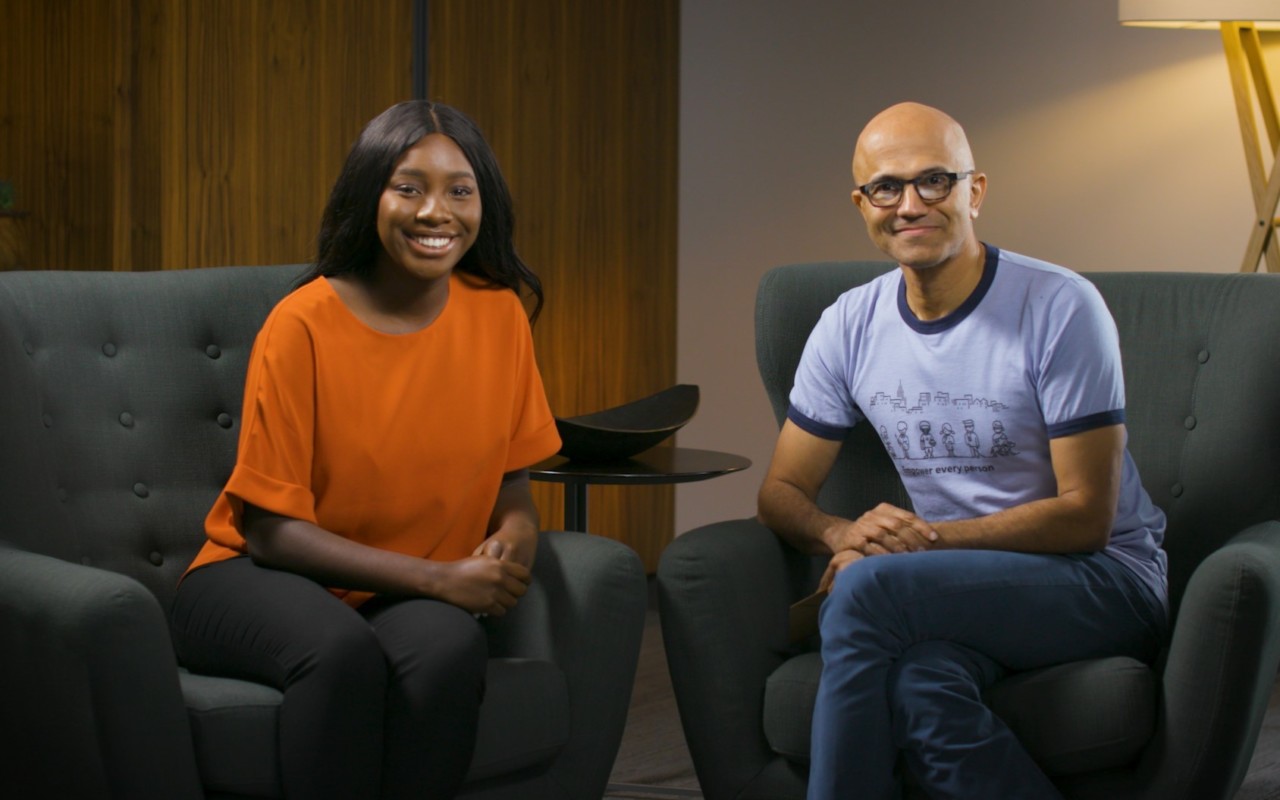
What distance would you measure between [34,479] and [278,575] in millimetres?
396

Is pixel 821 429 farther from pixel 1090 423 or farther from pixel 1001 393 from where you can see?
pixel 1090 423

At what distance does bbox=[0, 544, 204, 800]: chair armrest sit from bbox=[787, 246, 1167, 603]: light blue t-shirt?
1085 millimetres

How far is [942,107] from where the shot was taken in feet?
14.5

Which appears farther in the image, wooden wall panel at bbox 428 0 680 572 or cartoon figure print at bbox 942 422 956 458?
wooden wall panel at bbox 428 0 680 572

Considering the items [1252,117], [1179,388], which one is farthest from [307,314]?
[1252,117]

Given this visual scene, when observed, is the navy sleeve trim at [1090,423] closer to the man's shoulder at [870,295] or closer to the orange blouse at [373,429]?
the man's shoulder at [870,295]

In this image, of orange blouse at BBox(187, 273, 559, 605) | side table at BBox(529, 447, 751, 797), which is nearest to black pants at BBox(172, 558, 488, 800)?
orange blouse at BBox(187, 273, 559, 605)

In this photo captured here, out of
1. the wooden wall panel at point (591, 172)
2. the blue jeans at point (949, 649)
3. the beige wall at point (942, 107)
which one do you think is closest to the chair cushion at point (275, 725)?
the blue jeans at point (949, 649)

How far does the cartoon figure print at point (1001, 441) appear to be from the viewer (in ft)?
7.25

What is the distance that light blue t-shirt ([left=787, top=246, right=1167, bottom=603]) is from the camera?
217cm

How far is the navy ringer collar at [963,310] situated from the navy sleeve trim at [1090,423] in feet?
0.74

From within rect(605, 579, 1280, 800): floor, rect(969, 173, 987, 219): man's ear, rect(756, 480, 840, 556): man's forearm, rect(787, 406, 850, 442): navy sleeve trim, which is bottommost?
rect(605, 579, 1280, 800): floor

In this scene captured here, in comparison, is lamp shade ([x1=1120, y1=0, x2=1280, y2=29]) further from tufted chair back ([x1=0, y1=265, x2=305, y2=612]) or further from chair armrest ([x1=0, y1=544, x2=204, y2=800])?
chair armrest ([x1=0, y1=544, x2=204, y2=800])

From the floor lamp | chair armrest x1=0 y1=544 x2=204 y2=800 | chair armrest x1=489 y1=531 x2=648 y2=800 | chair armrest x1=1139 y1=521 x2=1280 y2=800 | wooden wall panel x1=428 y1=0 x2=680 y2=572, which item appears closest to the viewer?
chair armrest x1=0 y1=544 x2=204 y2=800
